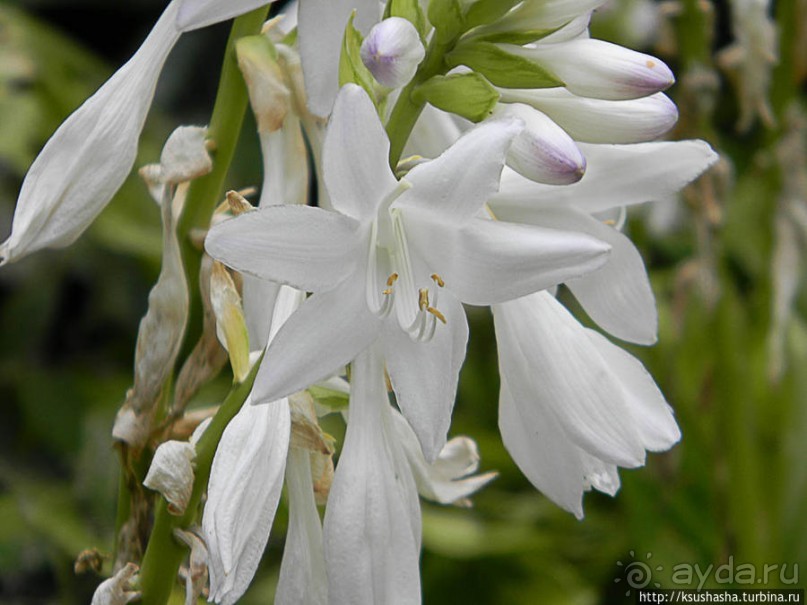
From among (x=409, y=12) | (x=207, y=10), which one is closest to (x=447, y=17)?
(x=409, y=12)

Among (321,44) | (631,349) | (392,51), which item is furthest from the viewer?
(631,349)

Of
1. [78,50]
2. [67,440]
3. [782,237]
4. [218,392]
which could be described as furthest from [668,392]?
[78,50]

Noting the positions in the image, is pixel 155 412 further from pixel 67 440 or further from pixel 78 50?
pixel 78 50

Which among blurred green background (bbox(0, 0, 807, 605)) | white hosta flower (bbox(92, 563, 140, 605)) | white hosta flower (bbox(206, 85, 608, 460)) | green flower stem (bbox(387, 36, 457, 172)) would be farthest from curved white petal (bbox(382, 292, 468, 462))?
blurred green background (bbox(0, 0, 807, 605))

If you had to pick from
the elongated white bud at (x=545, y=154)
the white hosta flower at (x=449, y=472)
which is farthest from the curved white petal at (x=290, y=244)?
the white hosta flower at (x=449, y=472)

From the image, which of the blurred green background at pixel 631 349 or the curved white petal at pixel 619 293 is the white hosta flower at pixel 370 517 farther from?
the blurred green background at pixel 631 349

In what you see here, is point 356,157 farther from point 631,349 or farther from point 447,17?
point 631,349
